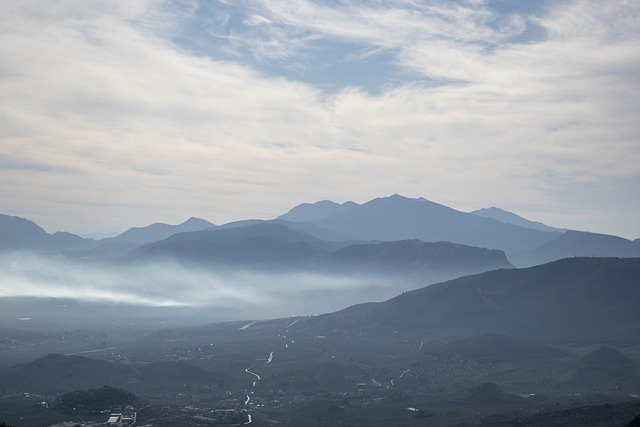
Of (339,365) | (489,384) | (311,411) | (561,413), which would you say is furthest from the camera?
(339,365)

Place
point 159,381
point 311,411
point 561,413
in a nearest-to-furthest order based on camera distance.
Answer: point 561,413 < point 311,411 < point 159,381

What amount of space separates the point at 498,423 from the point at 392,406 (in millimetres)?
30872

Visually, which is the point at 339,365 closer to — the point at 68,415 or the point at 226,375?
the point at 226,375

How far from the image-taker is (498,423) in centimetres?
12019

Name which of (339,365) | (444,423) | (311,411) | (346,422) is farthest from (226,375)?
(444,423)

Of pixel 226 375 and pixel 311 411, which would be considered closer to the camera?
pixel 311 411

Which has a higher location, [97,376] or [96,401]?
[97,376]

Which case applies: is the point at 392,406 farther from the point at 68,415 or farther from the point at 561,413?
the point at 68,415

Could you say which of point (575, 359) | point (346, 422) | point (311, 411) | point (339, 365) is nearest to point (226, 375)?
point (339, 365)

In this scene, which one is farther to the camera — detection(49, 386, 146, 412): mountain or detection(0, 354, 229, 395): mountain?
detection(0, 354, 229, 395): mountain

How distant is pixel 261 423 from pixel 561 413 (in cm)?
4529

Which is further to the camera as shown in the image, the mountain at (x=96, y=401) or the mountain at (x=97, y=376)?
the mountain at (x=97, y=376)

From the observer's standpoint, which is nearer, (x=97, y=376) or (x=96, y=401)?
(x=96, y=401)

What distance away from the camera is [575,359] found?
194375mm
